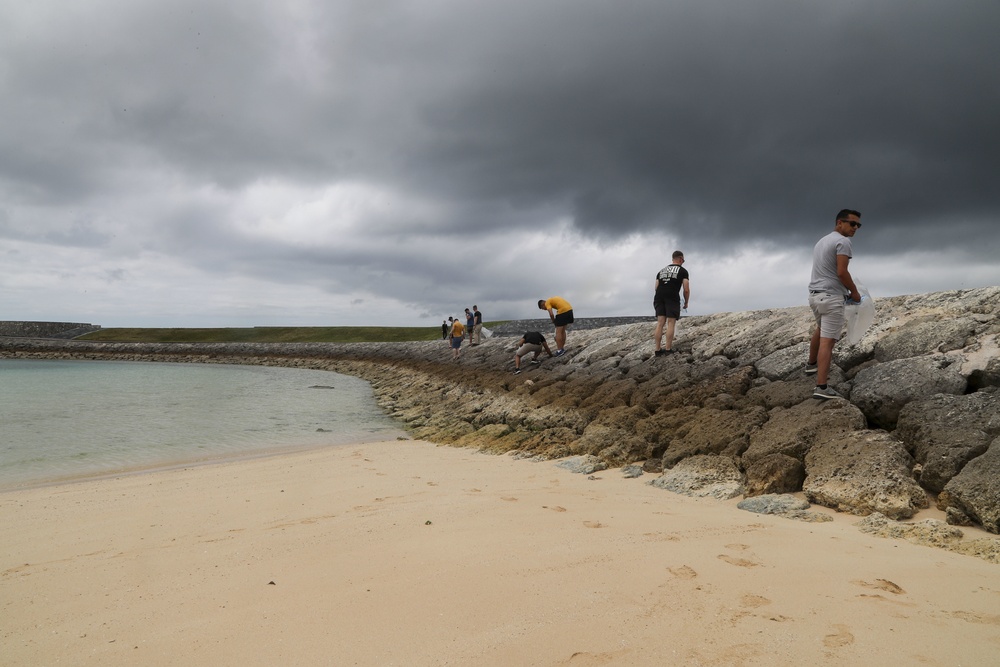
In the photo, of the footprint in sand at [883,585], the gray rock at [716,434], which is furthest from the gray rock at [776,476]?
the footprint in sand at [883,585]

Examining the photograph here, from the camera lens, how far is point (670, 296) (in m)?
10.3

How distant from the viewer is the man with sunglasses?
20.0ft

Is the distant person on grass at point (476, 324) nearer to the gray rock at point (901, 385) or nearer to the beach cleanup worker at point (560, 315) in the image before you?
the beach cleanup worker at point (560, 315)

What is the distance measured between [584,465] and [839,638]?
4.22m

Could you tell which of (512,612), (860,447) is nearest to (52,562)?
(512,612)

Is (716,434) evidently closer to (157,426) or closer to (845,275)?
(845,275)

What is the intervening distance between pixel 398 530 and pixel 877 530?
3.54 m

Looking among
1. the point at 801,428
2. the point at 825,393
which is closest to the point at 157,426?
the point at 801,428

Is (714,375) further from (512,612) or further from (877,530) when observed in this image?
(512,612)

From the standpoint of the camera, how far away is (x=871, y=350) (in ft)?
22.0

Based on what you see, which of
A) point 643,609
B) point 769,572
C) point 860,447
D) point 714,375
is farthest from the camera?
point 714,375

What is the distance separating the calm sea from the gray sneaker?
797 cm

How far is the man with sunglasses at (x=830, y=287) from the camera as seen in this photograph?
241 inches

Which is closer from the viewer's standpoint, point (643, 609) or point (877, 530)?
point (643, 609)
